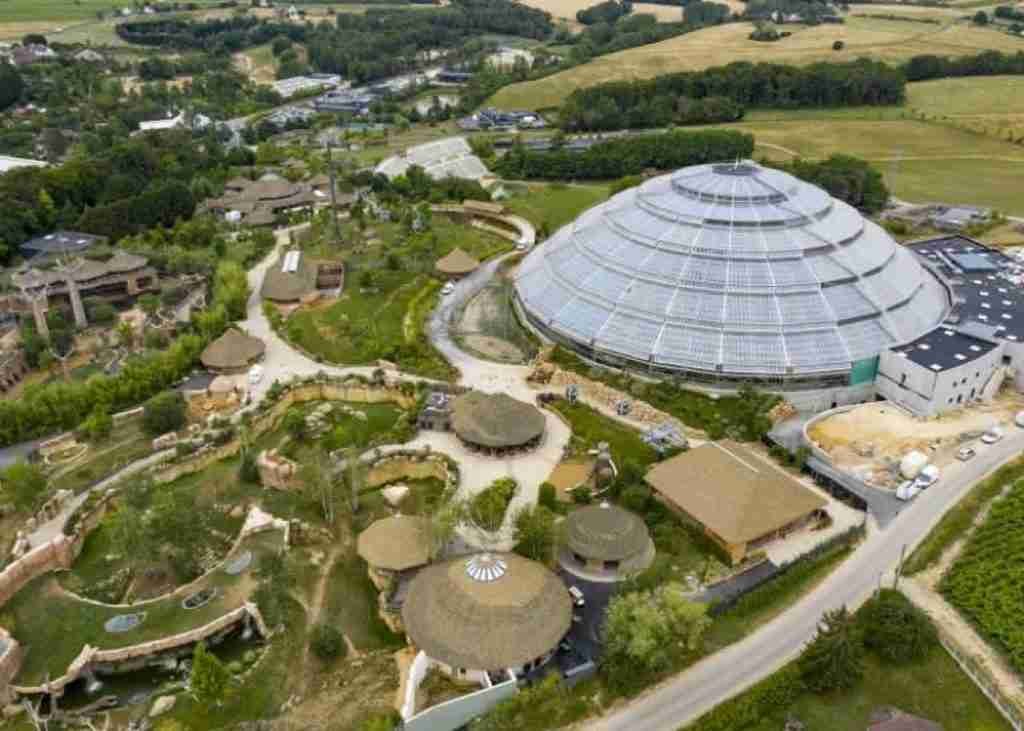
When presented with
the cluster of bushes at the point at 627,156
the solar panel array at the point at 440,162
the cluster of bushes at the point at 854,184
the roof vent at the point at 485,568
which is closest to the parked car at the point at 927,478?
the roof vent at the point at 485,568

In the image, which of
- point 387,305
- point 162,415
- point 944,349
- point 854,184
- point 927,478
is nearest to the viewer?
point 927,478

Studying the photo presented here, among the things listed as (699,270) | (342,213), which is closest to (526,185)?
(342,213)

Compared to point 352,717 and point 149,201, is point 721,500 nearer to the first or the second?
point 352,717

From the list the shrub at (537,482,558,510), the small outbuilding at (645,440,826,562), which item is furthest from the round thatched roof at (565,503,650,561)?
the small outbuilding at (645,440,826,562)

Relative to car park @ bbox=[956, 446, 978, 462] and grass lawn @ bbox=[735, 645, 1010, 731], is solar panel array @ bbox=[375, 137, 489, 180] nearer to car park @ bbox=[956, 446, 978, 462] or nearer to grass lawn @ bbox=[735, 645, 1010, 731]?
car park @ bbox=[956, 446, 978, 462]

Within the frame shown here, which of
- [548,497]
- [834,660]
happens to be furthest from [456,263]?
[834,660]

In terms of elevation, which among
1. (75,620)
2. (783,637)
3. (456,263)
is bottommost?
(75,620)

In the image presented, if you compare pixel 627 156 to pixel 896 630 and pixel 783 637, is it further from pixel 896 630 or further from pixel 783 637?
pixel 896 630
